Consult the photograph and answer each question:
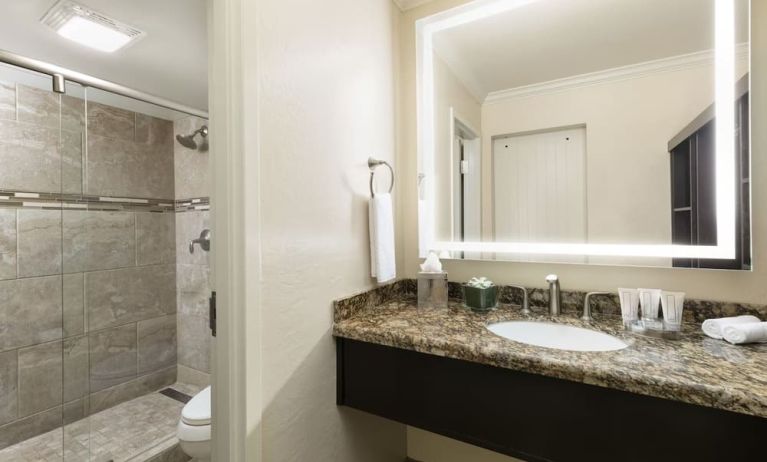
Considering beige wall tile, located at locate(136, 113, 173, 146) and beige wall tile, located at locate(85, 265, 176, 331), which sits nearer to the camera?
beige wall tile, located at locate(85, 265, 176, 331)

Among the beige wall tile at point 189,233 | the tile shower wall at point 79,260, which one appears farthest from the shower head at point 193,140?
the beige wall tile at point 189,233

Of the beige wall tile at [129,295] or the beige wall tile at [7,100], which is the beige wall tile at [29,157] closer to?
the beige wall tile at [7,100]

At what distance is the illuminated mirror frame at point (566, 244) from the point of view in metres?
1.03

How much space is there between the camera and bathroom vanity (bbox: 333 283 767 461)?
0.66 metres

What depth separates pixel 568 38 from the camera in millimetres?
1280

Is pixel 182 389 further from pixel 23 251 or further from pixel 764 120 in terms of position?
pixel 764 120

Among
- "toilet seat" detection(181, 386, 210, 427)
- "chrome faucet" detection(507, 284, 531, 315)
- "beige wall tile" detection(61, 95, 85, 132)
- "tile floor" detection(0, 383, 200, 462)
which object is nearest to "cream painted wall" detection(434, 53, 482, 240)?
"chrome faucet" detection(507, 284, 531, 315)

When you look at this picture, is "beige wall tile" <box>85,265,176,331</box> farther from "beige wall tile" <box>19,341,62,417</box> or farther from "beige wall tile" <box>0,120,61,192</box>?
"beige wall tile" <box>0,120,61,192</box>

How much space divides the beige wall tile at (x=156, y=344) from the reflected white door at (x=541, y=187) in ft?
8.15

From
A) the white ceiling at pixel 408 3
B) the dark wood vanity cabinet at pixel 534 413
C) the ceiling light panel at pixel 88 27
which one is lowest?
the dark wood vanity cabinet at pixel 534 413

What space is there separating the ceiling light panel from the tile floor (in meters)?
2.07

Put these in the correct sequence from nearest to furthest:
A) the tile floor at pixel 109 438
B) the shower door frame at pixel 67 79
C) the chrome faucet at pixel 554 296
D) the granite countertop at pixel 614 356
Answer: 1. the granite countertop at pixel 614 356
2. the chrome faucet at pixel 554 296
3. the shower door frame at pixel 67 79
4. the tile floor at pixel 109 438

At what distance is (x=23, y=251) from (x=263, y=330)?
79.8 inches

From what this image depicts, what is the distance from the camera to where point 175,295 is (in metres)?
2.58
